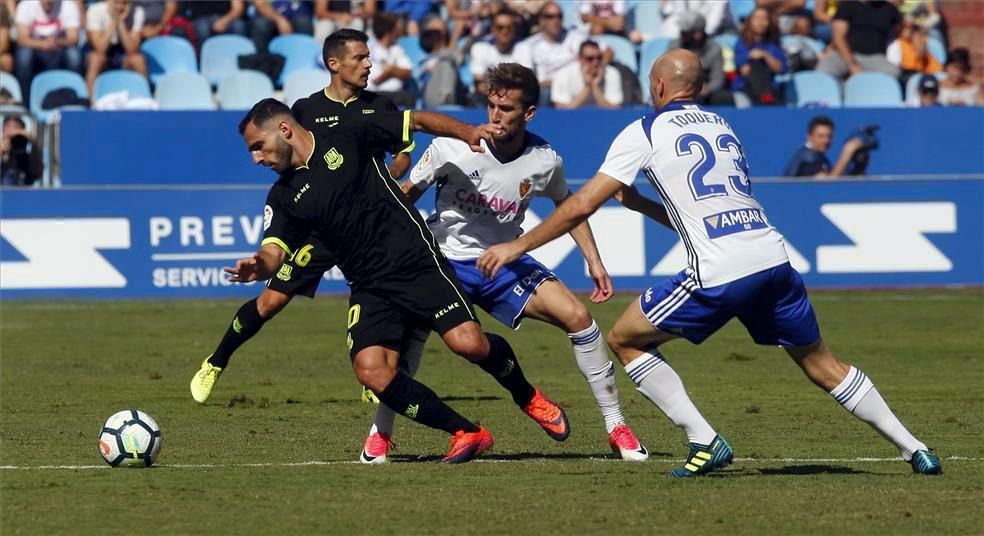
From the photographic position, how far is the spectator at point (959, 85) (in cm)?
2236

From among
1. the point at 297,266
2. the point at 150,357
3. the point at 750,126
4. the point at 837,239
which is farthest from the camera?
the point at 750,126

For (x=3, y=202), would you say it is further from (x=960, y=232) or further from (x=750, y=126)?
(x=960, y=232)

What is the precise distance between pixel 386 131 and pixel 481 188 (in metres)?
0.88

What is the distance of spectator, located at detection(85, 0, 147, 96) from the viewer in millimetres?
21453

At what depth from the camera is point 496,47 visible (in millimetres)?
21703

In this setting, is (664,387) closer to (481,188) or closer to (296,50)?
(481,188)

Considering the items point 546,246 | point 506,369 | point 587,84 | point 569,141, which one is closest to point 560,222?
point 506,369

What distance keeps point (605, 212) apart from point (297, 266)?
7855 mm

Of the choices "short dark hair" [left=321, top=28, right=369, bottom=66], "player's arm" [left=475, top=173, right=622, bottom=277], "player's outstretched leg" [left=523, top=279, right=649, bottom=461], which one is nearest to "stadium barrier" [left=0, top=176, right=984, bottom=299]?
"short dark hair" [left=321, top=28, right=369, bottom=66]

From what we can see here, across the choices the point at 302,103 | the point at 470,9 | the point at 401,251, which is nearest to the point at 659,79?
the point at 401,251

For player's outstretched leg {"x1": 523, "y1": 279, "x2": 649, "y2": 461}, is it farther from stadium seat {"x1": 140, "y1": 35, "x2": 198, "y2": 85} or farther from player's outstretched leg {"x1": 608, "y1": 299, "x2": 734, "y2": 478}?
stadium seat {"x1": 140, "y1": 35, "x2": 198, "y2": 85}

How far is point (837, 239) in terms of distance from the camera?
18922mm

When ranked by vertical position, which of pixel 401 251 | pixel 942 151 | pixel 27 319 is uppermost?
pixel 401 251

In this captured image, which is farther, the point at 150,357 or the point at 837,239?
the point at 837,239
